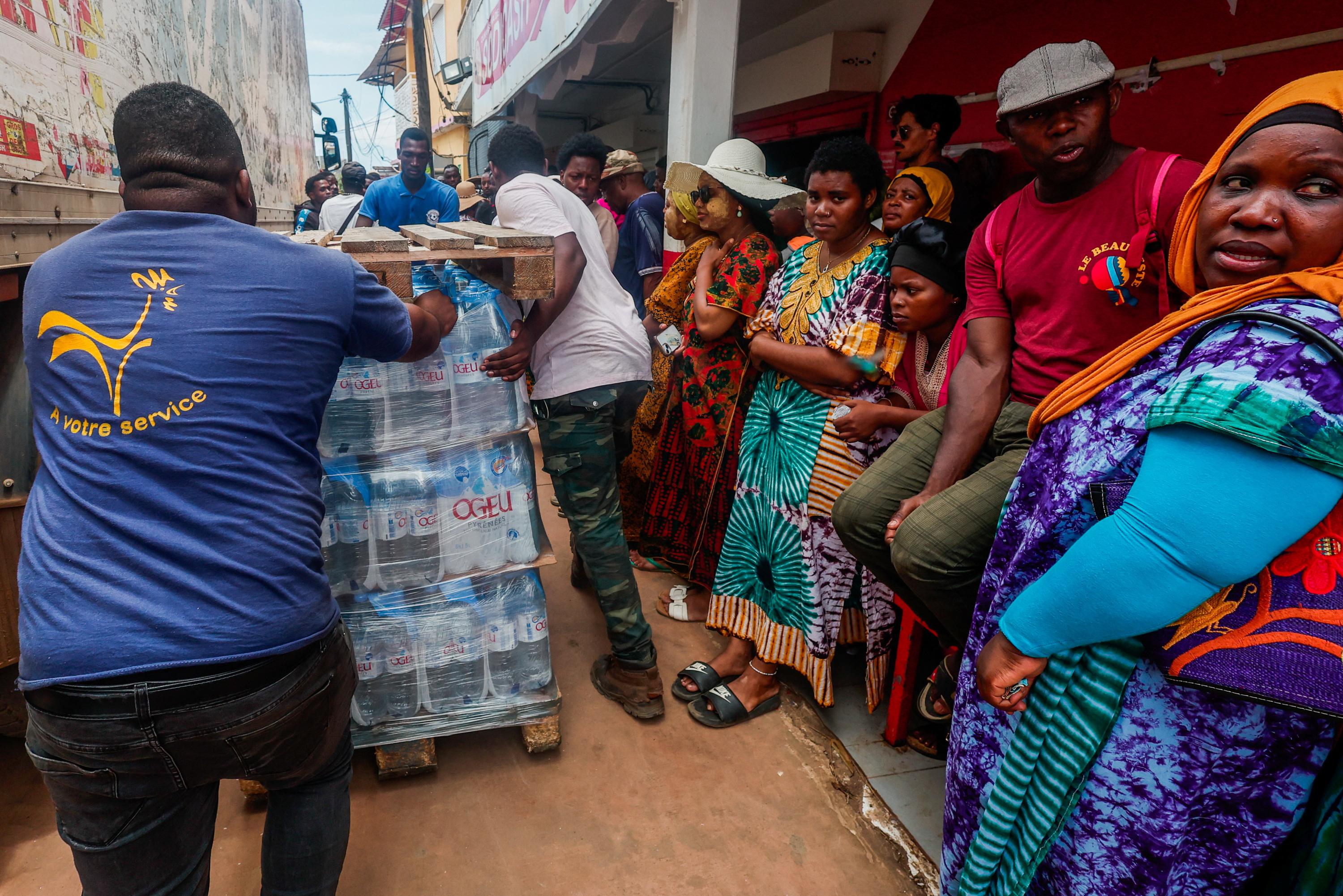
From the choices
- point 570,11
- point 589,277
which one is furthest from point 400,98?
point 589,277

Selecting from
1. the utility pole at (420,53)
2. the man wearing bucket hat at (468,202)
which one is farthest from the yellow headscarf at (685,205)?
the utility pole at (420,53)

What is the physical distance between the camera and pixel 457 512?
7.39 feet

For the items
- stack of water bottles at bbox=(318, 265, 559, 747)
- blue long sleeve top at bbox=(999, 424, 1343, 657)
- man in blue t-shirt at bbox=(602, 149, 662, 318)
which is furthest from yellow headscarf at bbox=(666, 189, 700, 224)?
blue long sleeve top at bbox=(999, 424, 1343, 657)

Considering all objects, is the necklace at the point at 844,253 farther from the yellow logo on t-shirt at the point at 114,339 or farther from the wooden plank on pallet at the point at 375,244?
the yellow logo on t-shirt at the point at 114,339

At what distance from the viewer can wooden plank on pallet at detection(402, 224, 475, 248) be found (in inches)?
82.0

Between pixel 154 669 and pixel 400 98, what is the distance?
3556cm

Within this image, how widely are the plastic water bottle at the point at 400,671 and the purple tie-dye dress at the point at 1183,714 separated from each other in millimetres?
1700

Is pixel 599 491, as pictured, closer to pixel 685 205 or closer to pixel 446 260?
pixel 446 260

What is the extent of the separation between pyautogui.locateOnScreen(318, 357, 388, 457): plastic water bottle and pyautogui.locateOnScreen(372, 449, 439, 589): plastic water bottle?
10cm

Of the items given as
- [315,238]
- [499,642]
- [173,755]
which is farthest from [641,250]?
[173,755]

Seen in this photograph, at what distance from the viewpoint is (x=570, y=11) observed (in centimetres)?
563

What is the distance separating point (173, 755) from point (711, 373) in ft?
7.95

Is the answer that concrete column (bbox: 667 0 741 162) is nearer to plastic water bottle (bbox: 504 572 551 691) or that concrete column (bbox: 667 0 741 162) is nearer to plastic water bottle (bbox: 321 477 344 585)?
plastic water bottle (bbox: 504 572 551 691)

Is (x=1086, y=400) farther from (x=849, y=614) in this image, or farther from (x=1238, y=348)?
(x=849, y=614)
